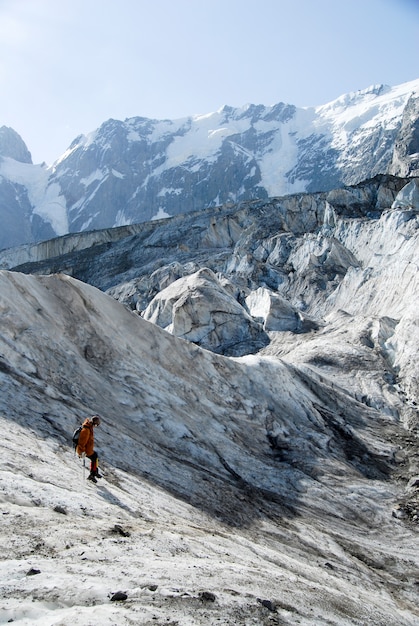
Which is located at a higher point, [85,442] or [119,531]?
[85,442]

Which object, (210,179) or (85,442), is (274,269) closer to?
(85,442)

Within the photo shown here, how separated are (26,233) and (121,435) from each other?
588ft

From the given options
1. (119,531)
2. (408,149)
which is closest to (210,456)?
(119,531)

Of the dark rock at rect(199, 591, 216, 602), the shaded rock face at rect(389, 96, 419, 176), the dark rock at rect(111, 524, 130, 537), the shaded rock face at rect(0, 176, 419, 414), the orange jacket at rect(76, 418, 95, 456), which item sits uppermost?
the shaded rock face at rect(389, 96, 419, 176)

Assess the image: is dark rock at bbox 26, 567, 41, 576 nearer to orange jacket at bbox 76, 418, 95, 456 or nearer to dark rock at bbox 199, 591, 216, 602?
dark rock at bbox 199, 591, 216, 602

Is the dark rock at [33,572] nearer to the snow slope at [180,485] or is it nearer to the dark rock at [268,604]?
the snow slope at [180,485]

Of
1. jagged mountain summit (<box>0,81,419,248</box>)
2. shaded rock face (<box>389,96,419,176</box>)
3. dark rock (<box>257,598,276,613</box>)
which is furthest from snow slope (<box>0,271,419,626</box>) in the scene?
jagged mountain summit (<box>0,81,419,248</box>)

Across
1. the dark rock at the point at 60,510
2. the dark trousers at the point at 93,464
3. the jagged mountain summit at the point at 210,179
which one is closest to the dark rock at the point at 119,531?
the dark rock at the point at 60,510

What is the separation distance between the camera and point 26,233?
185 m

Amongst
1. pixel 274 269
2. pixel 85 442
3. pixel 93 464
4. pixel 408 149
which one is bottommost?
pixel 93 464

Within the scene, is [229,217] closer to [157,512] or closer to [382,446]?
[382,446]

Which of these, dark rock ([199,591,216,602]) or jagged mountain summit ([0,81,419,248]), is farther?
jagged mountain summit ([0,81,419,248])

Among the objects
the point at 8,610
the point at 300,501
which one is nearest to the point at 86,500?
the point at 8,610

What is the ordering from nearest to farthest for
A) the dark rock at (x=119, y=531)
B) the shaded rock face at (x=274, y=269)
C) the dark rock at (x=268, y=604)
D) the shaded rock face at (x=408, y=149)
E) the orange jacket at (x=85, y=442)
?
the dark rock at (x=268, y=604)
the dark rock at (x=119, y=531)
the orange jacket at (x=85, y=442)
the shaded rock face at (x=274, y=269)
the shaded rock face at (x=408, y=149)
